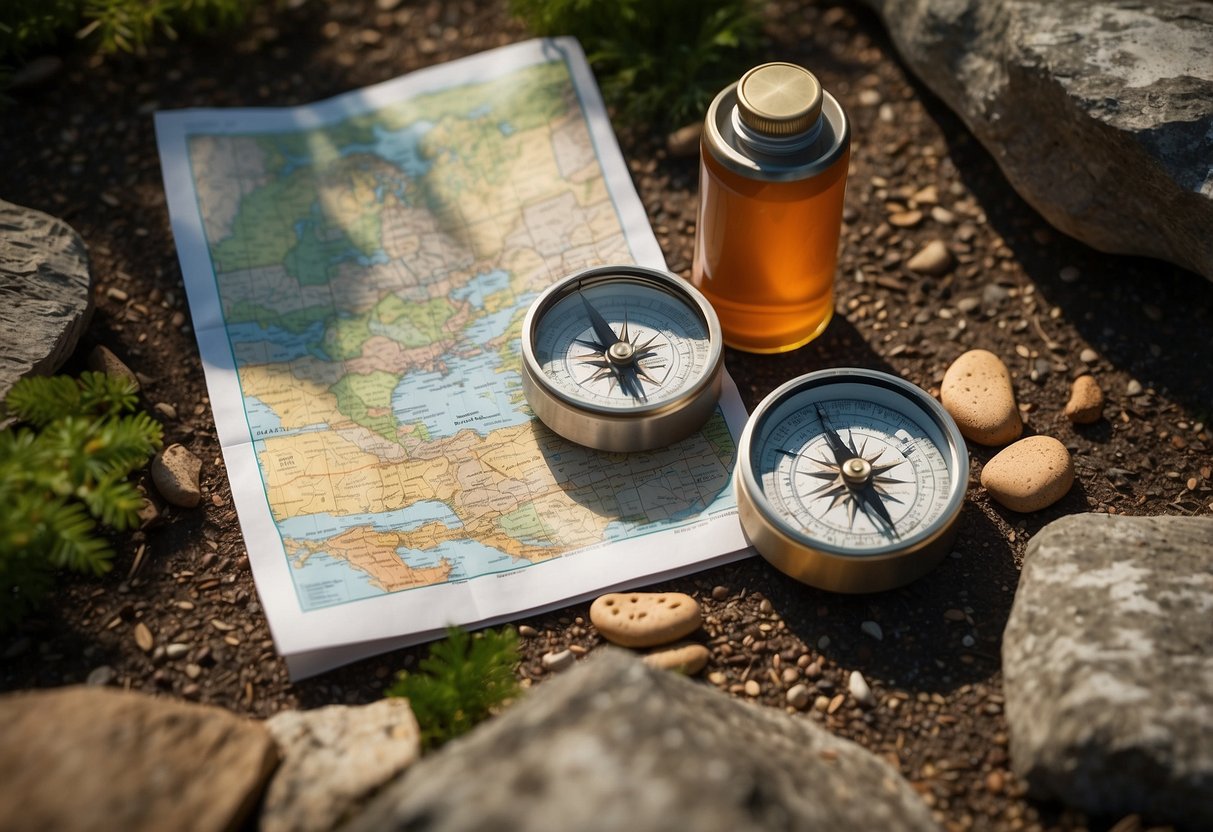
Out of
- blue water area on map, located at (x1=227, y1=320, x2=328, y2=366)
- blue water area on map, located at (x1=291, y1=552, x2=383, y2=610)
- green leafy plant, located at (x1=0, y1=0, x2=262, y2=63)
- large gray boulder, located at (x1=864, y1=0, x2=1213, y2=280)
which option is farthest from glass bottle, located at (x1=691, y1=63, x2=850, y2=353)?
green leafy plant, located at (x1=0, y1=0, x2=262, y2=63)

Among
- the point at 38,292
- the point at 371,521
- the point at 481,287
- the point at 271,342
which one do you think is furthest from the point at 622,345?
the point at 38,292

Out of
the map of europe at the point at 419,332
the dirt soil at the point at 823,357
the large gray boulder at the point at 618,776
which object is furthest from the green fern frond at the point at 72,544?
the large gray boulder at the point at 618,776

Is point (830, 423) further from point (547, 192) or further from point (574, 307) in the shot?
point (547, 192)

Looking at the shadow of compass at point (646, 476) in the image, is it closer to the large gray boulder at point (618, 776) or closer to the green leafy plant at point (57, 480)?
the large gray boulder at point (618, 776)

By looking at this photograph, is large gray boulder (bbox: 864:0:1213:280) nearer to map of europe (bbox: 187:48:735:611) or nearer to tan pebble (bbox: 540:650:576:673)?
map of europe (bbox: 187:48:735:611)

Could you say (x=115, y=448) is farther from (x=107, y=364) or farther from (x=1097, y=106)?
(x=1097, y=106)
